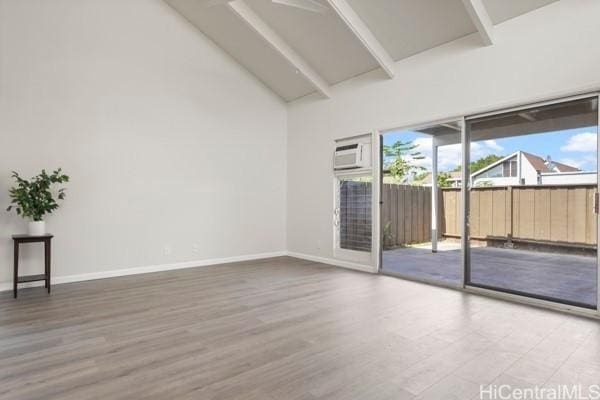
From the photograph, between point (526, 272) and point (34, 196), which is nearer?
point (34, 196)

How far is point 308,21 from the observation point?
4832 millimetres

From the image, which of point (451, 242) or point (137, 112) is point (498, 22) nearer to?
point (451, 242)

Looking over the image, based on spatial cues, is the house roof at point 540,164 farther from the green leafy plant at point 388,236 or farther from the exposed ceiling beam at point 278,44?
the green leafy plant at point 388,236

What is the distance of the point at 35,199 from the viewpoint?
3.97m

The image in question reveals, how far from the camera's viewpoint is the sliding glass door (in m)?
3.44

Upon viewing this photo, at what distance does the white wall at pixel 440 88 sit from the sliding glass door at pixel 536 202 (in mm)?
295

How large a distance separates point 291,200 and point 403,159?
2.93 meters

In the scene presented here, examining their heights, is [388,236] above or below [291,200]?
below

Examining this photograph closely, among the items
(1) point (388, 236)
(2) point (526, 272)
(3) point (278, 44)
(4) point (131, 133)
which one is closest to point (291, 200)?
(1) point (388, 236)

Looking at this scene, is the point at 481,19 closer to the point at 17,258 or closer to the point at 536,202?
the point at 536,202

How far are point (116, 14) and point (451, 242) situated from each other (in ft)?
23.3

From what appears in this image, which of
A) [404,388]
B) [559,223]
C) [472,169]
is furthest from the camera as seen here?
[472,169]

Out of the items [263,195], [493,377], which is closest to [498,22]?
[493,377]

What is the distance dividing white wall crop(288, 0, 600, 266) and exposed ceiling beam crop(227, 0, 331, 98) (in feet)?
0.98
